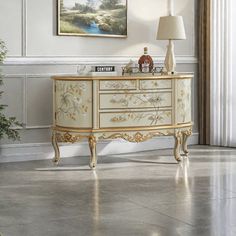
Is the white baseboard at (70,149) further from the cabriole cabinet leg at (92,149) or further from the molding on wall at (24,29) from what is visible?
the molding on wall at (24,29)

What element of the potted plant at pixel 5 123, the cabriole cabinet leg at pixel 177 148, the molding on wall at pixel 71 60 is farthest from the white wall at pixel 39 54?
the cabriole cabinet leg at pixel 177 148

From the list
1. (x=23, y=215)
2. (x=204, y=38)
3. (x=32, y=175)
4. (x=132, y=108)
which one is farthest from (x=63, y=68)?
(x=23, y=215)

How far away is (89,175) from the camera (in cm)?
515

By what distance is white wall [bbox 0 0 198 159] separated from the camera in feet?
19.1

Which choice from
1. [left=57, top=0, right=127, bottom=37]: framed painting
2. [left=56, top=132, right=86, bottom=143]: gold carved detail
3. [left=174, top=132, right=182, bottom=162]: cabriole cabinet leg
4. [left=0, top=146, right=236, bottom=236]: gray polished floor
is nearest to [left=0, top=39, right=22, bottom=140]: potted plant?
[left=0, top=146, right=236, bottom=236]: gray polished floor

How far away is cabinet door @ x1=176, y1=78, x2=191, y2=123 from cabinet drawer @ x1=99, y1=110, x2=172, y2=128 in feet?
0.42

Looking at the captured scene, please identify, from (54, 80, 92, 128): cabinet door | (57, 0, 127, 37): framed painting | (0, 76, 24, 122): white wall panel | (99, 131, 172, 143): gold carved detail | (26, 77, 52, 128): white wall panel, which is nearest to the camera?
(54, 80, 92, 128): cabinet door

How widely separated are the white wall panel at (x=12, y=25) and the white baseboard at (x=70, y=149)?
3.20ft

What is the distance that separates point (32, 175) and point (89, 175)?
51cm

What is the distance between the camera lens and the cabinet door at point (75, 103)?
5391mm

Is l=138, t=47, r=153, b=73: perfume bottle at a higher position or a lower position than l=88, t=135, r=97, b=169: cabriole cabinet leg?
higher

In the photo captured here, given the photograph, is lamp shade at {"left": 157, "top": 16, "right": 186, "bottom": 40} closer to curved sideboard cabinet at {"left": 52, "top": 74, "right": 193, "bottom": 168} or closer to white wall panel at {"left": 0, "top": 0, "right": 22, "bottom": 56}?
curved sideboard cabinet at {"left": 52, "top": 74, "right": 193, "bottom": 168}

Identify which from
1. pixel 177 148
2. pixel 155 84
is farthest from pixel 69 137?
pixel 177 148

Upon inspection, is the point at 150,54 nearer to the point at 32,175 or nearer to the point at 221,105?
the point at 221,105
